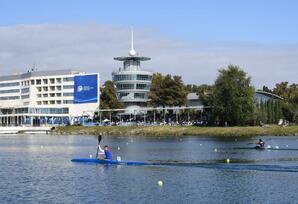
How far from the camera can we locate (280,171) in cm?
4619

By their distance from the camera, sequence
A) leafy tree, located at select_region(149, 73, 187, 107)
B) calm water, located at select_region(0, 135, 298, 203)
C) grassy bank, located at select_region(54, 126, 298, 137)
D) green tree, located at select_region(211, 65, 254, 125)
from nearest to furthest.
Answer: calm water, located at select_region(0, 135, 298, 203) < grassy bank, located at select_region(54, 126, 298, 137) < green tree, located at select_region(211, 65, 254, 125) < leafy tree, located at select_region(149, 73, 187, 107)

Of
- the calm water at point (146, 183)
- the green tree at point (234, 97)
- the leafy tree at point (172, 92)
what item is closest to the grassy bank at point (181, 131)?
the green tree at point (234, 97)

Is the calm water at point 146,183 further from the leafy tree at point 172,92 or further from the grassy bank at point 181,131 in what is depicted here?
the leafy tree at point 172,92

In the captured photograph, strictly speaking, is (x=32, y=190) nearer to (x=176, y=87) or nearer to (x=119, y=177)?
(x=119, y=177)

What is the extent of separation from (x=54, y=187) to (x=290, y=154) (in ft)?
115

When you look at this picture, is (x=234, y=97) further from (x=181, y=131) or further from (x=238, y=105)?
(x=181, y=131)

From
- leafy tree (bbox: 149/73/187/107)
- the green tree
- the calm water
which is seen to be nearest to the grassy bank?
the green tree

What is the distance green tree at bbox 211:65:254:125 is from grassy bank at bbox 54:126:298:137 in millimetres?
4976

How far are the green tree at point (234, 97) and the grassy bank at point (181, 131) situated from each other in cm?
498

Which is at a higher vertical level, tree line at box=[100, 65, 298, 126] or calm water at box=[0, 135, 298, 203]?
tree line at box=[100, 65, 298, 126]

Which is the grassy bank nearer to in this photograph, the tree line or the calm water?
the tree line

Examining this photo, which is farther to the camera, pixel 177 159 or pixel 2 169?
pixel 177 159

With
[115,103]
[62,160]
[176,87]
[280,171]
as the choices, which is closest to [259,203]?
[280,171]

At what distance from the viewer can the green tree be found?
132125 mm
